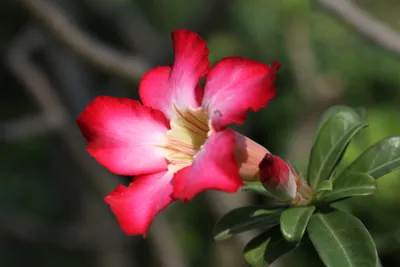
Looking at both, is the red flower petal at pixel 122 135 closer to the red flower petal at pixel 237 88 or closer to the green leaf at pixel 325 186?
the red flower petal at pixel 237 88

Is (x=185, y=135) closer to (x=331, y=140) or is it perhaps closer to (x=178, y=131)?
(x=178, y=131)

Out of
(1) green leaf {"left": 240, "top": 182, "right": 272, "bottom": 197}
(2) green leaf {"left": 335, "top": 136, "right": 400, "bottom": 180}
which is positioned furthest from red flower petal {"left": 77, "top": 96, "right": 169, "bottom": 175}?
(2) green leaf {"left": 335, "top": 136, "right": 400, "bottom": 180}

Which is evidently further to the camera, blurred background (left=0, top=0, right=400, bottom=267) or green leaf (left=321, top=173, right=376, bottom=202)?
blurred background (left=0, top=0, right=400, bottom=267)

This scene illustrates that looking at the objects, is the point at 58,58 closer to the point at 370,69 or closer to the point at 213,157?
the point at 370,69

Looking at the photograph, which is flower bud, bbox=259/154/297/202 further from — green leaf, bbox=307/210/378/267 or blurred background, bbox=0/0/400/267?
blurred background, bbox=0/0/400/267

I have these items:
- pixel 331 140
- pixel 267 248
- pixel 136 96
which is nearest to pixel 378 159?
pixel 331 140

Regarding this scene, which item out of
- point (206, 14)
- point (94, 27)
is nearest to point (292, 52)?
point (206, 14)

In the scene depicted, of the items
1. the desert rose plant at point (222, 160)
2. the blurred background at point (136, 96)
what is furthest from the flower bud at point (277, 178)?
the blurred background at point (136, 96)
